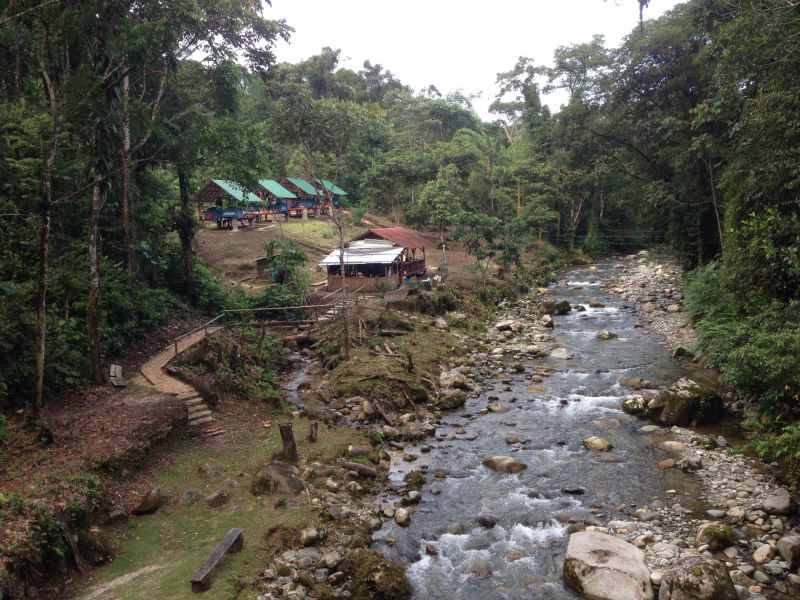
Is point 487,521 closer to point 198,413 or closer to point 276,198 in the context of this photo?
point 198,413

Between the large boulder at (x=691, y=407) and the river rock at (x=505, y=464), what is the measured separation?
200 inches

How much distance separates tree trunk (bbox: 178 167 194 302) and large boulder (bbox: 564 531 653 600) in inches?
815

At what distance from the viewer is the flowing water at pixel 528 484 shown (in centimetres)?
971

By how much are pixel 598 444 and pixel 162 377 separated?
13.2 meters

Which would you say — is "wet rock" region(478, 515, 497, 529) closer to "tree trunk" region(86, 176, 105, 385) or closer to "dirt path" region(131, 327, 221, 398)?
"dirt path" region(131, 327, 221, 398)

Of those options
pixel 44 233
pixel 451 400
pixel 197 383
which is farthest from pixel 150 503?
pixel 451 400

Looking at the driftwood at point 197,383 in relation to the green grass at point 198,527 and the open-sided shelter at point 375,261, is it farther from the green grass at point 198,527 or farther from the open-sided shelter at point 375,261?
the open-sided shelter at point 375,261

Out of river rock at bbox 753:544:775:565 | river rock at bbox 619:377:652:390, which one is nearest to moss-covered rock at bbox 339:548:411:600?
river rock at bbox 753:544:775:565

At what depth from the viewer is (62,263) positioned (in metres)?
15.4

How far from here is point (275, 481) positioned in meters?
11.2

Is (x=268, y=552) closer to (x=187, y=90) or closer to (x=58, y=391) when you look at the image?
(x=58, y=391)

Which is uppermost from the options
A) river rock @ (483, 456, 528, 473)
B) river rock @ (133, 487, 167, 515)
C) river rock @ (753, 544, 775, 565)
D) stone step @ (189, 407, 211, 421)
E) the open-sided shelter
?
the open-sided shelter

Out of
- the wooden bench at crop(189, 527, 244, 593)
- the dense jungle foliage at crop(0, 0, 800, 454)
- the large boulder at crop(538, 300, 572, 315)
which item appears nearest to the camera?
the wooden bench at crop(189, 527, 244, 593)

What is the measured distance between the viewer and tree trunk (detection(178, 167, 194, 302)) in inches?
920
